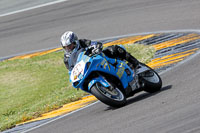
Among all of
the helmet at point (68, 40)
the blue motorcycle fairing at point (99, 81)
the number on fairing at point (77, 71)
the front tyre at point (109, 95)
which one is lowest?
the front tyre at point (109, 95)

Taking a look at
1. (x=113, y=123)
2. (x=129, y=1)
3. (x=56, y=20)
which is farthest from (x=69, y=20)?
(x=113, y=123)

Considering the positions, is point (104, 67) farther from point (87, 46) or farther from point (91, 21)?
point (91, 21)

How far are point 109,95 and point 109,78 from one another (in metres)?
0.46

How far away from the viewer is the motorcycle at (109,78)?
317 inches

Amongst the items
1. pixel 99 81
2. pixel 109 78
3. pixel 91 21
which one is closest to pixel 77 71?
pixel 99 81

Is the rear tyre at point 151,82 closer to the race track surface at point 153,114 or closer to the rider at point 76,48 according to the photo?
the race track surface at point 153,114

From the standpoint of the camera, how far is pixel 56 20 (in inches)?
746

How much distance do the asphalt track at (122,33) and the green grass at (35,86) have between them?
4.61ft

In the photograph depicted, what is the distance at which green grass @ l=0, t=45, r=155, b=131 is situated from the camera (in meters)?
10.4

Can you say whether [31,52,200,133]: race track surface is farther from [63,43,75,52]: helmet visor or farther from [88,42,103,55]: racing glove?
[63,43,75,52]: helmet visor

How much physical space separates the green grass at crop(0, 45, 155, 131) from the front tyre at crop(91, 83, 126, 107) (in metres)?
2.23

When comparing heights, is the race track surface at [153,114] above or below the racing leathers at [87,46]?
below

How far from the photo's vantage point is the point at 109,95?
805 cm

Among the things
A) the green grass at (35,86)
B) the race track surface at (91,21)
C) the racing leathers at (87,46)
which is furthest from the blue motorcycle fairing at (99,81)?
the race track surface at (91,21)
